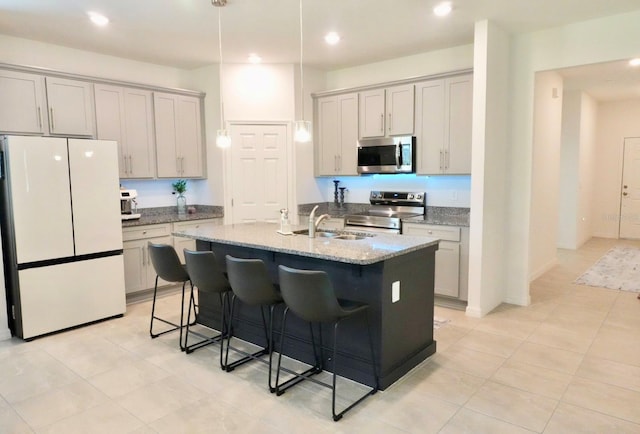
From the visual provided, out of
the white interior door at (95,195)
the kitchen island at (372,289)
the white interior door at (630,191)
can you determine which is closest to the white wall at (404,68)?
the kitchen island at (372,289)

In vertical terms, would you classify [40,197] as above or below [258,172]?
below

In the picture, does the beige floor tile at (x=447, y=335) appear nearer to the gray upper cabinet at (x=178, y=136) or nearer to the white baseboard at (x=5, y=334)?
the gray upper cabinet at (x=178, y=136)

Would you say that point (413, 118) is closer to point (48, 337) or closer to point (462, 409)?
point (462, 409)

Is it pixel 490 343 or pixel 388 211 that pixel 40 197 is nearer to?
pixel 388 211

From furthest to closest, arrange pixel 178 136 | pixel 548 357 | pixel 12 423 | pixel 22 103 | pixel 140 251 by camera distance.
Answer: pixel 178 136, pixel 140 251, pixel 22 103, pixel 548 357, pixel 12 423

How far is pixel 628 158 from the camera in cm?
816

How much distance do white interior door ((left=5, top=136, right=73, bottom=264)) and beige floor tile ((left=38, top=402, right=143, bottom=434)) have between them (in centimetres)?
179

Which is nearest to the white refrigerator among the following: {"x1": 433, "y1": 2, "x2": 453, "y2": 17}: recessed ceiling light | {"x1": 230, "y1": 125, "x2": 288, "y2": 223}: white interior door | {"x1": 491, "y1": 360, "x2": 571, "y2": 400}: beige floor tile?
{"x1": 230, "y1": 125, "x2": 288, "y2": 223}: white interior door

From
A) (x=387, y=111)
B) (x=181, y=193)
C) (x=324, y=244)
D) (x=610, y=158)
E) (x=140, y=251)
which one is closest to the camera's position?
(x=324, y=244)

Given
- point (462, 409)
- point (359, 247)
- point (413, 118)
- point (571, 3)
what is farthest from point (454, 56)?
point (462, 409)

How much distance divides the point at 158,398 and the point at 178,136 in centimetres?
351

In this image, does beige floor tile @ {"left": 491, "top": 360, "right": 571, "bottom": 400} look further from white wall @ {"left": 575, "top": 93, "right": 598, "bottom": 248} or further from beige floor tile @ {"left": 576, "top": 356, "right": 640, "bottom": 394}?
white wall @ {"left": 575, "top": 93, "right": 598, "bottom": 248}

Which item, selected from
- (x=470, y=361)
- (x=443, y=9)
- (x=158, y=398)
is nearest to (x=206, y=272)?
(x=158, y=398)

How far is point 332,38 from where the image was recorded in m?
4.45
